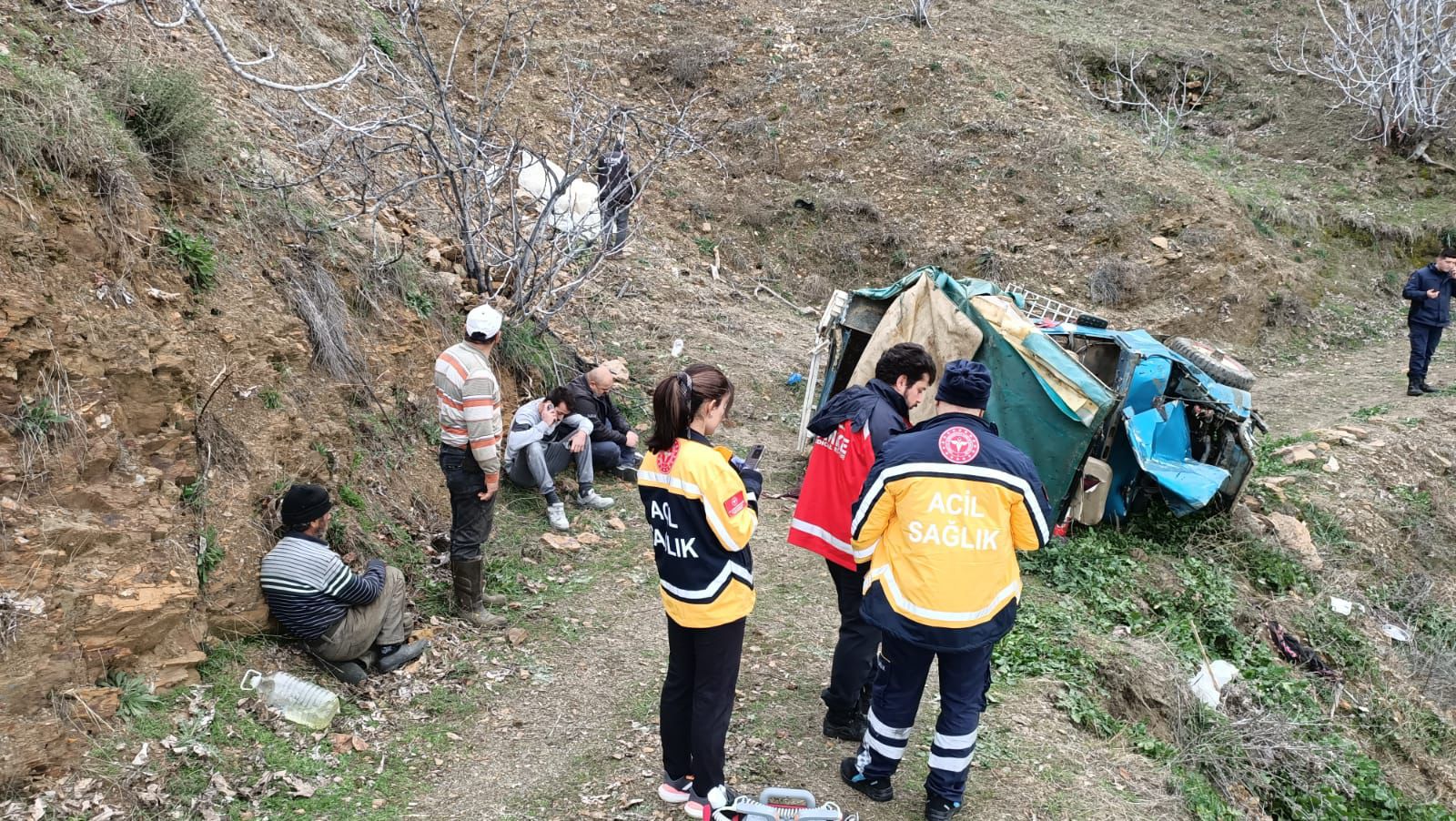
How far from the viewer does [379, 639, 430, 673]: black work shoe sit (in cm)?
432

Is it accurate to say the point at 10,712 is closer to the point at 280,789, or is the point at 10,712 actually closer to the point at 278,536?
the point at 280,789

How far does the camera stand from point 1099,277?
12.0 metres

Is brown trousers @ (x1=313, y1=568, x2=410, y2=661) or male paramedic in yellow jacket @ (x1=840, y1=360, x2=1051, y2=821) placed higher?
male paramedic in yellow jacket @ (x1=840, y1=360, x2=1051, y2=821)

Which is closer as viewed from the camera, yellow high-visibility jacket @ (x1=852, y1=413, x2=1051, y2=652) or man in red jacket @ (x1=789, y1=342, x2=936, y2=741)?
yellow high-visibility jacket @ (x1=852, y1=413, x2=1051, y2=652)

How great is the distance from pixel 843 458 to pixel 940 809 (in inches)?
54.2

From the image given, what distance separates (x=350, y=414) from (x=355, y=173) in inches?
105

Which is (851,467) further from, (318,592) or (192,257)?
(192,257)

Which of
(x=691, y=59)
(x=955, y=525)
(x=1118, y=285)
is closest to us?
(x=955, y=525)

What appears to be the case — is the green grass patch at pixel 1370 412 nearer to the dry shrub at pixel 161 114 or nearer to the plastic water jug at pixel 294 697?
the plastic water jug at pixel 294 697

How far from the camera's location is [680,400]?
2957 mm

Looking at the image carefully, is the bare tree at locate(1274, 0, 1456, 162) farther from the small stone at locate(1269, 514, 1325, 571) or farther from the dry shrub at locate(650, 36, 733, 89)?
the small stone at locate(1269, 514, 1325, 571)

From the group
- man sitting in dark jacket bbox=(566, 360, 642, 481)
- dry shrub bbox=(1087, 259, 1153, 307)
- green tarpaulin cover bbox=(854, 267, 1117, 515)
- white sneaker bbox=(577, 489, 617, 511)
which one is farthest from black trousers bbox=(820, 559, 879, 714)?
dry shrub bbox=(1087, 259, 1153, 307)

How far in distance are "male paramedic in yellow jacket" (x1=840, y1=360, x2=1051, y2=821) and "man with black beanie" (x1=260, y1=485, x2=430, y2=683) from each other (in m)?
2.31

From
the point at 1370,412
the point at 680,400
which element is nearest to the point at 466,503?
the point at 680,400
